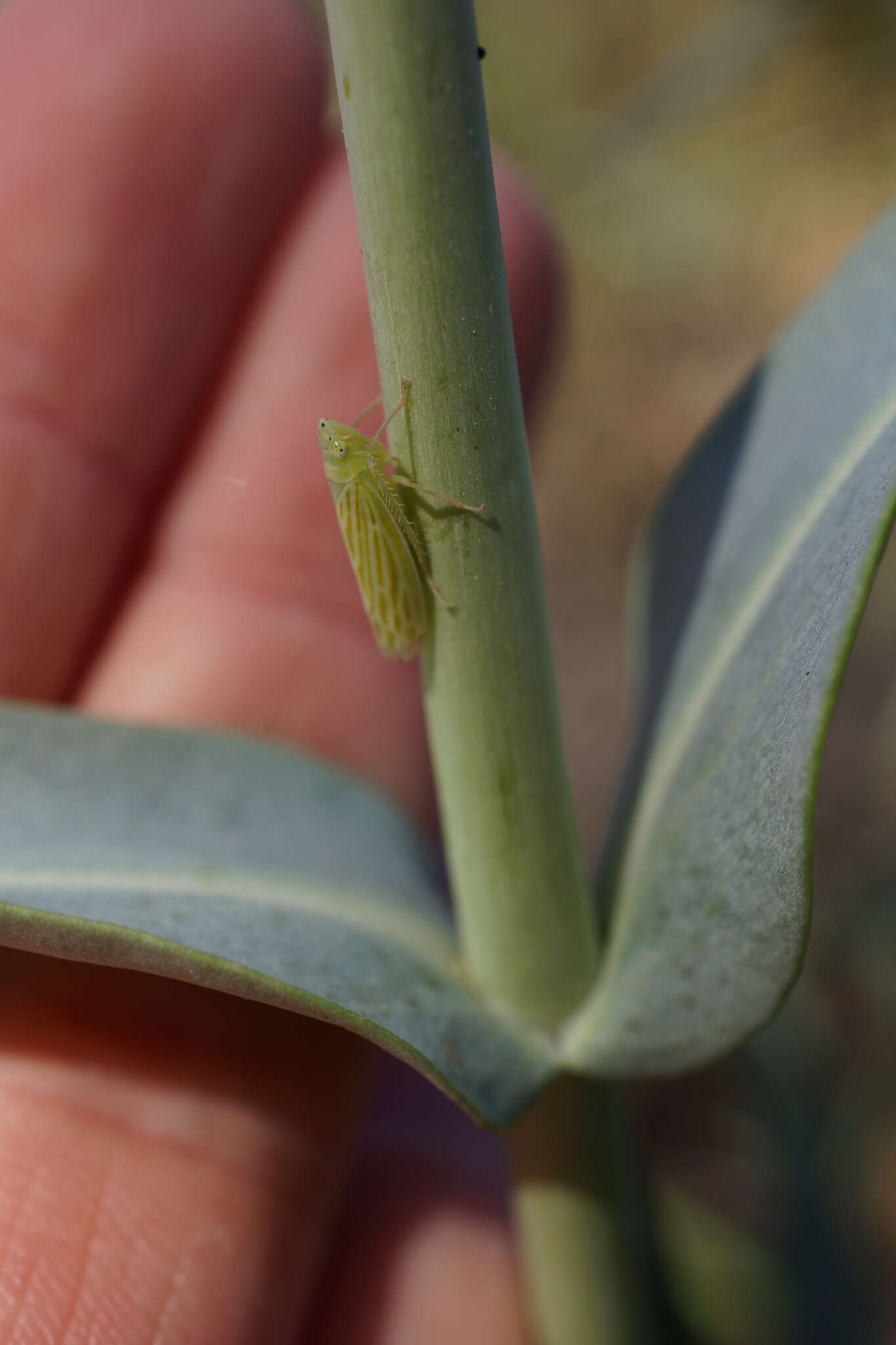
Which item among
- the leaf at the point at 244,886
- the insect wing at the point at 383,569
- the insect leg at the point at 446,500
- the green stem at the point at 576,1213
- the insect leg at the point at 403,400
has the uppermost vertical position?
the insect leg at the point at 403,400

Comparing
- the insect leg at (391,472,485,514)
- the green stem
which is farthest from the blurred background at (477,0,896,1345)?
the insect leg at (391,472,485,514)

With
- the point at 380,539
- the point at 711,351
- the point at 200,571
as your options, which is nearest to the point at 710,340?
the point at 711,351

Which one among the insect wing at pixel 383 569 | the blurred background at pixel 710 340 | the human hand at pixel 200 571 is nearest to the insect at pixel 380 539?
the insect wing at pixel 383 569

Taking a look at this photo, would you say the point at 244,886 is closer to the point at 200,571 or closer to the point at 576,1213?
the point at 576,1213

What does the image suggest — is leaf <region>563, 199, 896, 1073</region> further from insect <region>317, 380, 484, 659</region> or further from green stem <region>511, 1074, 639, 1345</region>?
insect <region>317, 380, 484, 659</region>

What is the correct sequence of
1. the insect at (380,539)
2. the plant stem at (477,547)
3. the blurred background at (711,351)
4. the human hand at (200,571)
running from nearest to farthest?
the plant stem at (477,547) < the insect at (380,539) < the human hand at (200,571) < the blurred background at (711,351)

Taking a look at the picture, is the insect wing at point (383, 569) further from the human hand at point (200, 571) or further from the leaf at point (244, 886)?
the human hand at point (200, 571)

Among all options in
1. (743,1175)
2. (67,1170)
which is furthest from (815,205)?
(67,1170)
